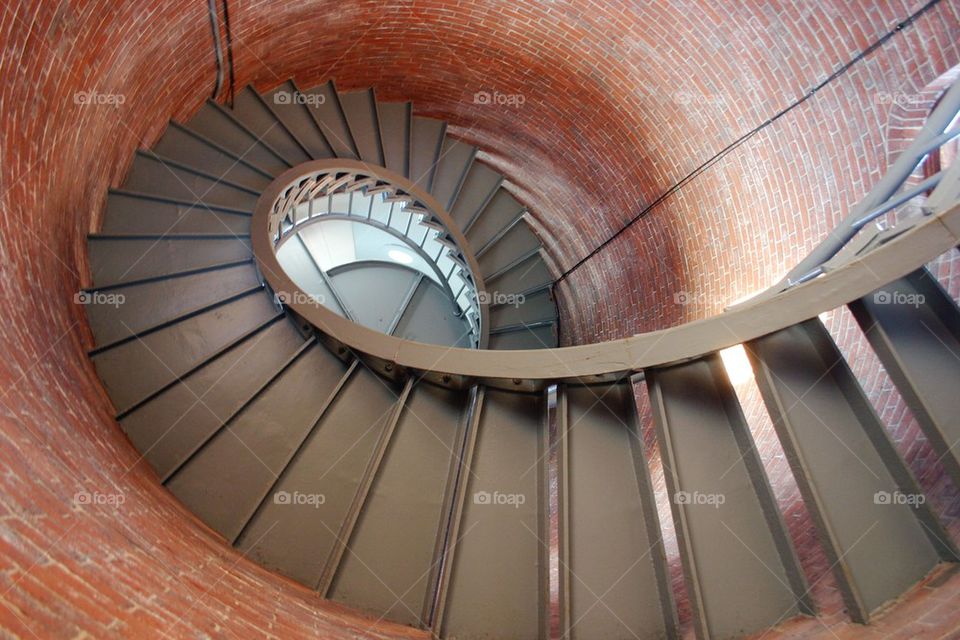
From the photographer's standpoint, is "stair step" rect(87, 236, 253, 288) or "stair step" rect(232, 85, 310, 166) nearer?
"stair step" rect(87, 236, 253, 288)

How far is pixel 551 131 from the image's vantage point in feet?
23.6

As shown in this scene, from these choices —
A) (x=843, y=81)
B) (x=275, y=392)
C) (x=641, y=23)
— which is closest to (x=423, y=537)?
(x=275, y=392)

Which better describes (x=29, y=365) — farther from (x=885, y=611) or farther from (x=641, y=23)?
(x=641, y=23)

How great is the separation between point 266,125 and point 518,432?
387cm

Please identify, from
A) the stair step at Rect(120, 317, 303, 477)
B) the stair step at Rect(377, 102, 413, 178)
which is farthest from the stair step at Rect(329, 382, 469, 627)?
the stair step at Rect(377, 102, 413, 178)

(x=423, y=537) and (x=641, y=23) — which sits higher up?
(x=641, y=23)

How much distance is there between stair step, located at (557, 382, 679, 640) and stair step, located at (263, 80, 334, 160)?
376cm

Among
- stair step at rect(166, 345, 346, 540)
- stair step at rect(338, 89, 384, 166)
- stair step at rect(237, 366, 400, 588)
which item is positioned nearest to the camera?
stair step at rect(237, 366, 400, 588)

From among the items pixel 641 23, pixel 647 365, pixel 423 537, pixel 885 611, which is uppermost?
pixel 641 23

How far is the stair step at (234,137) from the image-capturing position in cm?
541

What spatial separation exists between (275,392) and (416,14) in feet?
13.0

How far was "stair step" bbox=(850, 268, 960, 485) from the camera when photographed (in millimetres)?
Result: 2480

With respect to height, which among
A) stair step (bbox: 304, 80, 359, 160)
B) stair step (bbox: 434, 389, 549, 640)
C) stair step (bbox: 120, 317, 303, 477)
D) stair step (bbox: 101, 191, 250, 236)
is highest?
stair step (bbox: 304, 80, 359, 160)

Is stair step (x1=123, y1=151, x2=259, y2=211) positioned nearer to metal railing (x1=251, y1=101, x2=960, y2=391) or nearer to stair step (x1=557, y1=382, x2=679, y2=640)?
metal railing (x1=251, y1=101, x2=960, y2=391)
